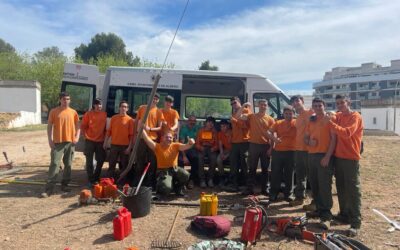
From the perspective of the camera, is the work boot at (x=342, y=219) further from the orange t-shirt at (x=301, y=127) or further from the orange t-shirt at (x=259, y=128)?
the orange t-shirt at (x=259, y=128)

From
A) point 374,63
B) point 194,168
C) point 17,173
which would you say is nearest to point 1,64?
point 17,173

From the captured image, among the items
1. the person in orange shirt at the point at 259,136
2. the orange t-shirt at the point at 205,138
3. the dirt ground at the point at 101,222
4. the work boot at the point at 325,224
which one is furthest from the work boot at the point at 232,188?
the work boot at the point at 325,224

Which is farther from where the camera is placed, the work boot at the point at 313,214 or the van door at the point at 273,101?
the van door at the point at 273,101

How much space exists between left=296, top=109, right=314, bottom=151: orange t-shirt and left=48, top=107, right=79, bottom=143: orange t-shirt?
15.3 ft

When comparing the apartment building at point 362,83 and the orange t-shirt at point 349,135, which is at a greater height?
the apartment building at point 362,83

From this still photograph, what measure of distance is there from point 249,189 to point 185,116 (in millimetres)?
3715

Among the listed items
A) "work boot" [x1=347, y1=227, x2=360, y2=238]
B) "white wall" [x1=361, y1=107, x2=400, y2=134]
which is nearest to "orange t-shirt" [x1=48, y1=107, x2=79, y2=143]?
"work boot" [x1=347, y1=227, x2=360, y2=238]

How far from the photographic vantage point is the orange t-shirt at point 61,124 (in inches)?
296

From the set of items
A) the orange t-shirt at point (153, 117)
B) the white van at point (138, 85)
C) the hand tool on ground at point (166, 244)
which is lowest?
the hand tool on ground at point (166, 244)

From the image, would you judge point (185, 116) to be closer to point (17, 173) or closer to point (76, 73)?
point (76, 73)

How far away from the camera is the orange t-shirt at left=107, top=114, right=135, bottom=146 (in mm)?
7840

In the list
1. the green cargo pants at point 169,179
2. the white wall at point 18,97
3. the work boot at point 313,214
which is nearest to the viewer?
the work boot at point 313,214

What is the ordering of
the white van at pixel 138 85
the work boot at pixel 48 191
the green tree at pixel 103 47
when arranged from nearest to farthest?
1. the work boot at pixel 48 191
2. the white van at pixel 138 85
3. the green tree at pixel 103 47

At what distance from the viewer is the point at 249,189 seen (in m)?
7.74
